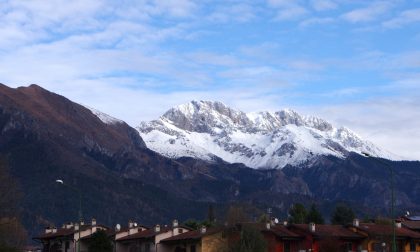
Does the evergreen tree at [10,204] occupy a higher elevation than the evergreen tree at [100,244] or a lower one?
higher

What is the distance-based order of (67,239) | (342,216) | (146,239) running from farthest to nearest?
(342,216), (67,239), (146,239)

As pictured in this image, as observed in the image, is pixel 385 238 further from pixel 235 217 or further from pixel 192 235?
pixel 192 235

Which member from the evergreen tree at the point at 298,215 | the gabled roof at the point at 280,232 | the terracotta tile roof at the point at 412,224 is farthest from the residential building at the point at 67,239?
the terracotta tile roof at the point at 412,224

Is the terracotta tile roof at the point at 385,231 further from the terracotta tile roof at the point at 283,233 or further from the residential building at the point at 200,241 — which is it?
the residential building at the point at 200,241

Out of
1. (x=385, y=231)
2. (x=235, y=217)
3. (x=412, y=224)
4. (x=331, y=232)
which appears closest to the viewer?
(x=385, y=231)

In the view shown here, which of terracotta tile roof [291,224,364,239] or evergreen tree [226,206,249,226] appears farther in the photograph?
evergreen tree [226,206,249,226]

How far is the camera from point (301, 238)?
10956cm

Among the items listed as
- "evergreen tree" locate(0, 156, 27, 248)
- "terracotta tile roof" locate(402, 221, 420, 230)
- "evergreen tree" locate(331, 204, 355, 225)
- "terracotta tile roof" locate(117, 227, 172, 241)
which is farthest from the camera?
"evergreen tree" locate(331, 204, 355, 225)

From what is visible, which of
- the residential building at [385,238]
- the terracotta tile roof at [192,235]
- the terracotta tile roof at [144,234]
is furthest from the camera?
the terracotta tile roof at [144,234]

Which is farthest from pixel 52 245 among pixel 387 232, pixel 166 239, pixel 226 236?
pixel 387 232

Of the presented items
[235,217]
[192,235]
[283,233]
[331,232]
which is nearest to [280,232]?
[283,233]

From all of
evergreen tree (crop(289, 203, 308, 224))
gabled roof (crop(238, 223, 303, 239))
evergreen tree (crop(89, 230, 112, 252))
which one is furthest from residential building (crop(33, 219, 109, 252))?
evergreen tree (crop(289, 203, 308, 224))

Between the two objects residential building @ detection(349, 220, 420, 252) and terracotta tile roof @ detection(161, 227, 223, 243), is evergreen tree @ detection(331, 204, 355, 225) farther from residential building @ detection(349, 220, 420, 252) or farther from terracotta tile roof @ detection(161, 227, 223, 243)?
residential building @ detection(349, 220, 420, 252)

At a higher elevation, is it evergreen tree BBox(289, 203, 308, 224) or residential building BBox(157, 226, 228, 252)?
evergreen tree BBox(289, 203, 308, 224)
